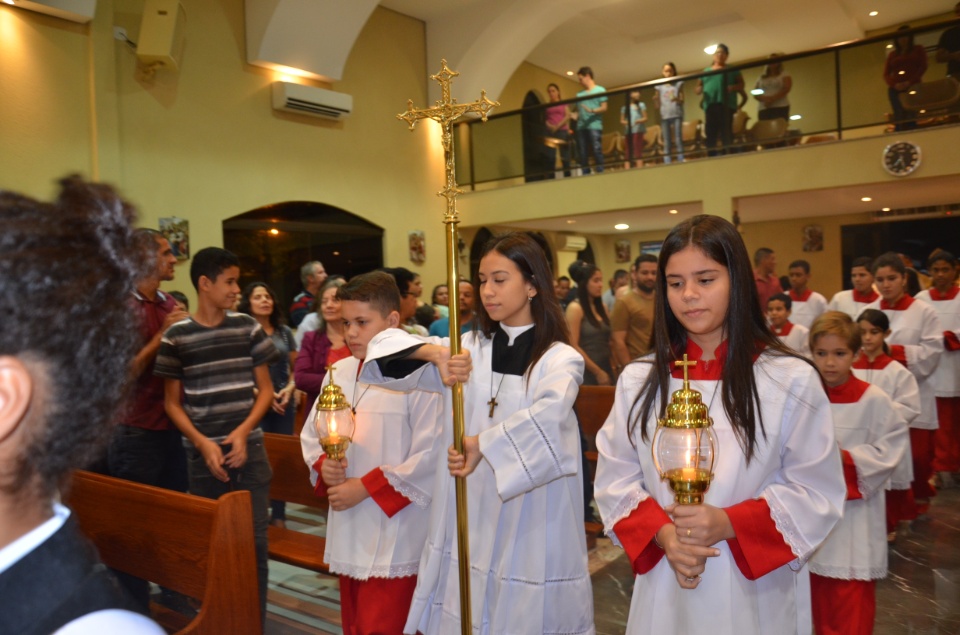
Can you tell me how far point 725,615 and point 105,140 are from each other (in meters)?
8.13

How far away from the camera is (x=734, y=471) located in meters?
2.04

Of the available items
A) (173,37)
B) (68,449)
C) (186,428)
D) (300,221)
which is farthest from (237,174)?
(68,449)

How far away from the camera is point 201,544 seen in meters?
2.61

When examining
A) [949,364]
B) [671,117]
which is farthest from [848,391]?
[671,117]

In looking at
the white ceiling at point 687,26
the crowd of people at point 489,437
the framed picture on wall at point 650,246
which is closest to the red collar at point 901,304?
the crowd of people at point 489,437

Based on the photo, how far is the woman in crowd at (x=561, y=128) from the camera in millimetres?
11711

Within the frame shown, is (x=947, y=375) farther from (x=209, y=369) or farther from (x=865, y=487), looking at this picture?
(x=209, y=369)

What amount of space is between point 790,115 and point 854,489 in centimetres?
807

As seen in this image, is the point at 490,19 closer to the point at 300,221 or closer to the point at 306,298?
the point at 300,221

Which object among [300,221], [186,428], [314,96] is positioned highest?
[314,96]

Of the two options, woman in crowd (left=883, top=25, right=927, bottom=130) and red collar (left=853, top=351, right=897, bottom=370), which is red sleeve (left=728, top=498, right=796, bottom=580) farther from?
woman in crowd (left=883, top=25, right=927, bottom=130)

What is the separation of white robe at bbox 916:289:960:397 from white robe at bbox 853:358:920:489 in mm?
2602

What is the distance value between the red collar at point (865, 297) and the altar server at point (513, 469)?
524cm

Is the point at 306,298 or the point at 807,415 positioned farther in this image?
the point at 306,298
